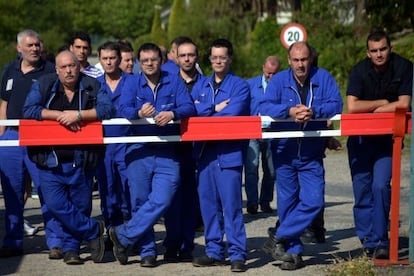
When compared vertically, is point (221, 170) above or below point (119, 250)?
above

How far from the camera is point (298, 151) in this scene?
8547 millimetres

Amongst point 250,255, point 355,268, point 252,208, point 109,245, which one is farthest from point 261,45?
point 355,268

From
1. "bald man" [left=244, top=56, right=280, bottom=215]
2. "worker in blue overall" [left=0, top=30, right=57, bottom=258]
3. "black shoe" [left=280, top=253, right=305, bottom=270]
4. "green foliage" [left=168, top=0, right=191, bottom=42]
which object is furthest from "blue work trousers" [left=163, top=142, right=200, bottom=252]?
"green foliage" [left=168, top=0, right=191, bottom=42]

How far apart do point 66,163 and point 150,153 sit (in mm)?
756

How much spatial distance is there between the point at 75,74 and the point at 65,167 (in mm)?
826

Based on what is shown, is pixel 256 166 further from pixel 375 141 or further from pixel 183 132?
pixel 183 132

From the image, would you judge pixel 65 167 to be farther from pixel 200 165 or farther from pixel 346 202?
pixel 346 202

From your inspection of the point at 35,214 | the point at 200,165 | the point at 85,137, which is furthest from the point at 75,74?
the point at 35,214

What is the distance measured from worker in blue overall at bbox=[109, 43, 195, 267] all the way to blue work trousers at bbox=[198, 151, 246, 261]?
29cm

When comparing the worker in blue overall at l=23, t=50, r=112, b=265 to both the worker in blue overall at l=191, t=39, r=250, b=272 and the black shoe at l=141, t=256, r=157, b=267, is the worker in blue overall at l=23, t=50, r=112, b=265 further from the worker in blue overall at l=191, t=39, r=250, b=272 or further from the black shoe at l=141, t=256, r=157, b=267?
the worker in blue overall at l=191, t=39, r=250, b=272

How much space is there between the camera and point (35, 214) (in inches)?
485

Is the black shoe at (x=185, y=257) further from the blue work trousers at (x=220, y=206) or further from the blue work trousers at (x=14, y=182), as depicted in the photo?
the blue work trousers at (x=14, y=182)

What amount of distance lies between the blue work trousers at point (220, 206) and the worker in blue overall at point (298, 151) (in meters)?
0.37

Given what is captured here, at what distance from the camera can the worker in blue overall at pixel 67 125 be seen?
28.0 ft
